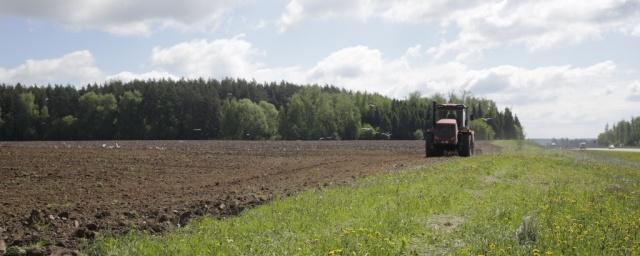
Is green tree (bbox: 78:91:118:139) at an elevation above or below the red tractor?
above

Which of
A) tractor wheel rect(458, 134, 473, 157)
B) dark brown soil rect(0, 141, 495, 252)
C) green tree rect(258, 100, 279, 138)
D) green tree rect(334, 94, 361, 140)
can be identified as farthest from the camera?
green tree rect(258, 100, 279, 138)

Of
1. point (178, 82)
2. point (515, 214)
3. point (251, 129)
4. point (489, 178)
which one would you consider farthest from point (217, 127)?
point (515, 214)

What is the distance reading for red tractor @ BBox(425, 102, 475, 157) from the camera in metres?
38.7

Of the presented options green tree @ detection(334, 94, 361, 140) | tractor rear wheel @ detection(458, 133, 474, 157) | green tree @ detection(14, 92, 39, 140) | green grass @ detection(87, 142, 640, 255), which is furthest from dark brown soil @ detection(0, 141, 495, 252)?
green tree @ detection(14, 92, 39, 140)

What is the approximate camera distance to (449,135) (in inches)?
1526

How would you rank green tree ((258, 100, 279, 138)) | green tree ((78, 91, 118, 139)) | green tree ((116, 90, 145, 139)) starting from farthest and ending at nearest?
green tree ((258, 100, 279, 138)), green tree ((116, 90, 145, 139)), green tree ((78, 91, 118, 139))

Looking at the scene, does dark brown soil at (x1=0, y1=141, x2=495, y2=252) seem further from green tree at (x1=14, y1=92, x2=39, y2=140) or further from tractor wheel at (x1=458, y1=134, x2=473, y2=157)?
green tree at (x1=14, y1=92, x2=39, y2=140)

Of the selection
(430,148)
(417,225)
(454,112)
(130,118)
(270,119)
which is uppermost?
(130,118)

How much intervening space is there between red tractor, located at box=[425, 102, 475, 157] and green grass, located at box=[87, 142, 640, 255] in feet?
Result: 61.8

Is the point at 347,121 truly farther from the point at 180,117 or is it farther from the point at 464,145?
the point at 464,145

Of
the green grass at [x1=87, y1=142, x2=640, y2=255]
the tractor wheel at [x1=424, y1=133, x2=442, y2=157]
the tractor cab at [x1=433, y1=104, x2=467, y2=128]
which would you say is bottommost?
the green grass at [x1=87, y1=142, x2=640, y2=255]

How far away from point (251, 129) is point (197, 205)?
11840 centimetres

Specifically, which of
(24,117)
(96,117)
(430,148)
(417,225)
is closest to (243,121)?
(96,117)

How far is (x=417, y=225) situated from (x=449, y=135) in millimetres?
27140
